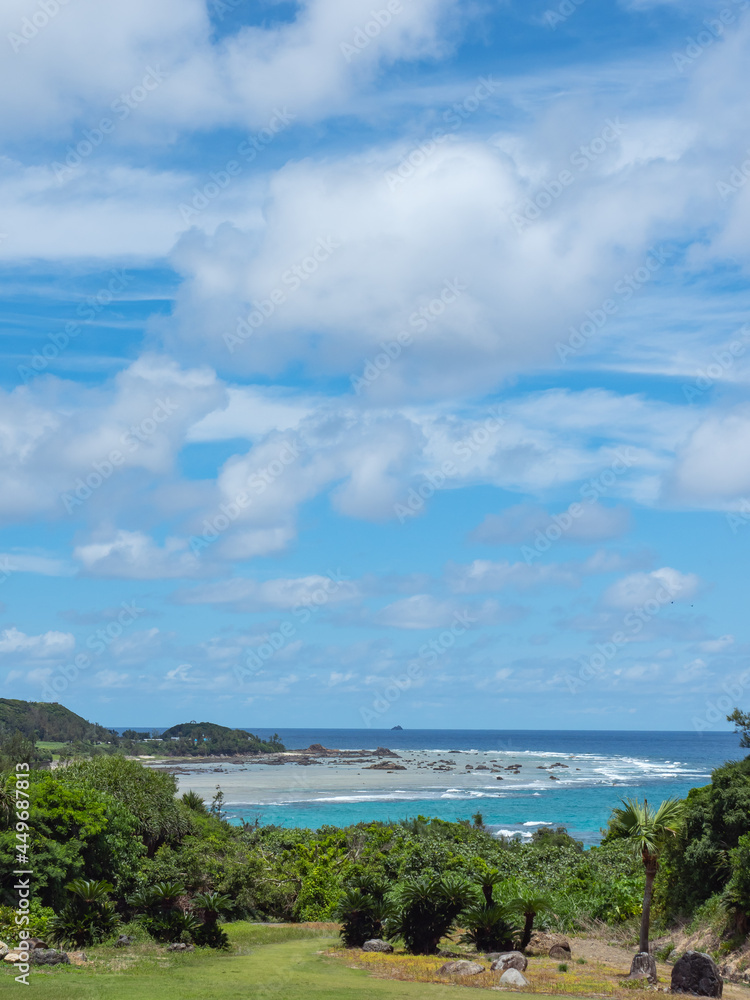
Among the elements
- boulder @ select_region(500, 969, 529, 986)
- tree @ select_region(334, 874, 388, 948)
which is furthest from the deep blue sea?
boulder @ select_region(500, 969, 529, 986)

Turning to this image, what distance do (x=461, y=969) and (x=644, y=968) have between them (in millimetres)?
5002

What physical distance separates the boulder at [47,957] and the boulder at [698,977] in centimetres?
1604

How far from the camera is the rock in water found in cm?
2392

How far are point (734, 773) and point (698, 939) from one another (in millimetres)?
5662

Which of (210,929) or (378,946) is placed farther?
(210,929)

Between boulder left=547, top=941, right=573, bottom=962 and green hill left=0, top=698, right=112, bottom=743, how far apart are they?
479 ft

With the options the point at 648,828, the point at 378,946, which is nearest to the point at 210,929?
the point at 378,946

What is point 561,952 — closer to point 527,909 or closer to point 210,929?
point 527,909

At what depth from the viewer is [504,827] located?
85438 mm

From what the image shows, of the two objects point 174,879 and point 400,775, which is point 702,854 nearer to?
point 174,879

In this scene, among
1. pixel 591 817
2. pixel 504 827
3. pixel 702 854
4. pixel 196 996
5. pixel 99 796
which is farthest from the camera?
pixel 591 817

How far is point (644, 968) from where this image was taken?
950 inches

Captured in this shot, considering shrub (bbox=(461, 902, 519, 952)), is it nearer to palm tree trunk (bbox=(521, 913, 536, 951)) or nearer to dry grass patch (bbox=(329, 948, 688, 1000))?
palm tree trunk (bbox=(521, 913, 536, 951))

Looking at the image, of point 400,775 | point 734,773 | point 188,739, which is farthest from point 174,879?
point 188,739
